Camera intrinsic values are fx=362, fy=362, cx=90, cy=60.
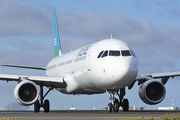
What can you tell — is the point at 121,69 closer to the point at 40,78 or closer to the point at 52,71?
the point at 40,78

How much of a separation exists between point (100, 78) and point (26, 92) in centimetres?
529

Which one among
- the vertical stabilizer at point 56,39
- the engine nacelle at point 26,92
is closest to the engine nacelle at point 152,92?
the engine nacelle at point 26,92

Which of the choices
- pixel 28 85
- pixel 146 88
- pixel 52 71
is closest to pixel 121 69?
pixel 146 88

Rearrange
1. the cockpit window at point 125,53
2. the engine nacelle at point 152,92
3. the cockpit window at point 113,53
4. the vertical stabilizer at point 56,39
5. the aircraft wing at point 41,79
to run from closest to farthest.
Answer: the cockpit window at point 113,53 < the cockpit window at point 125,53 < the engine nacelle at point 152,92 < the aircraft wing at point 41,79 < the vertical stabilizer at point 56,39

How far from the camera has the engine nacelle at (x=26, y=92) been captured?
22.0 meters

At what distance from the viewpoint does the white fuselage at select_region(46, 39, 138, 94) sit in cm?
1928

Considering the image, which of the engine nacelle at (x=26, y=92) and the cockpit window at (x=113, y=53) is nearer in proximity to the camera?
the cockpit window at (x=113, y=53)

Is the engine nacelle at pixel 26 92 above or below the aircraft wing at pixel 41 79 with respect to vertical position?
below

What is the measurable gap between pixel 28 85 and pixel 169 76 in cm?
967

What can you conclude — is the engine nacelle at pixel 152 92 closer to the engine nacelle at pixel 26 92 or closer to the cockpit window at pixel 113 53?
the cockpit window at pixel 113 53

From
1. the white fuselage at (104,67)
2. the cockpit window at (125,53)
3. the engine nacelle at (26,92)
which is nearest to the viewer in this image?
the white fuselage at (104,67)

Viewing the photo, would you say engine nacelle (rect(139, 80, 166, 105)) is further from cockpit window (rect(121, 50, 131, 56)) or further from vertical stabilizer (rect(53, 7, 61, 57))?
vertical stabilizer (rect(53, 7, 61, 57))

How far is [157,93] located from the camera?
2294 centimetres

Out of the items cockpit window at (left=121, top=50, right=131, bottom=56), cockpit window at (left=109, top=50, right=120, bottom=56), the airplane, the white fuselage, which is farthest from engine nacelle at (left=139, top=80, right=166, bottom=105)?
cockpit window at (left=109, top=50, right=120, bottom=56)
